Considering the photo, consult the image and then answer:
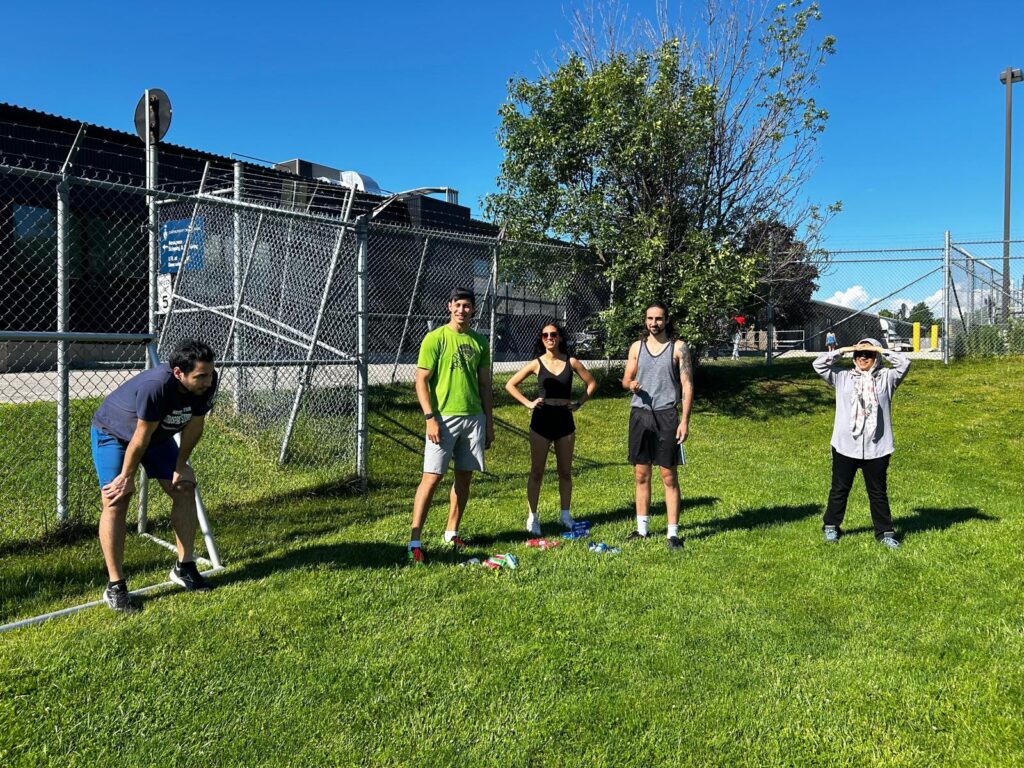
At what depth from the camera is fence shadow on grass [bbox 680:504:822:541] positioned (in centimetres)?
531

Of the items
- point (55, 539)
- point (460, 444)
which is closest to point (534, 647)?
point (460, 444)

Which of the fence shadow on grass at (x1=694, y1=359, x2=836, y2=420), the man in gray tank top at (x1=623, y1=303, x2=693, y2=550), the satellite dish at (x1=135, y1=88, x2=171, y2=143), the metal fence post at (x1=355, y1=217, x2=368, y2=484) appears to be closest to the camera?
the man in gray tank top at (x1=623, y1=303, x2=693, y2=550)

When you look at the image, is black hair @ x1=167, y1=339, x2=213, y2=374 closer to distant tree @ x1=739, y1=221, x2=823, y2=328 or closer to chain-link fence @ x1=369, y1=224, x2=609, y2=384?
chain-link fence @ x1=369, y1=224, x2=609, y2=384

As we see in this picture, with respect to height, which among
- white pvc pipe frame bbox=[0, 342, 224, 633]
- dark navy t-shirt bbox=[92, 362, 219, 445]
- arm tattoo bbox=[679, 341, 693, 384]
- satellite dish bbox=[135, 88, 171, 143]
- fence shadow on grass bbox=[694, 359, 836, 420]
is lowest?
white pvc pipe frame bbox=[0, 342, 224, 633]

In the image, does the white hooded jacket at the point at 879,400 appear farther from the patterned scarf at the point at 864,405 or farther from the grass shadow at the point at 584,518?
the grass shadow at the point at 584,518

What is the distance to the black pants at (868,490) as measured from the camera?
5.01 meters

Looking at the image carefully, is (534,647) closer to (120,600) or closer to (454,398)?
(454,398)

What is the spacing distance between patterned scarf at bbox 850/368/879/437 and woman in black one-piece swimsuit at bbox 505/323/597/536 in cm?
195

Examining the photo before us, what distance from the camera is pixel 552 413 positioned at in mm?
5359

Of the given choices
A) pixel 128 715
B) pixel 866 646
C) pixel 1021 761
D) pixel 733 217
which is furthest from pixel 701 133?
pixel 128 715

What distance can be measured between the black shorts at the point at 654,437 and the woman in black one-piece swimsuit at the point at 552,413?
0.46 metres

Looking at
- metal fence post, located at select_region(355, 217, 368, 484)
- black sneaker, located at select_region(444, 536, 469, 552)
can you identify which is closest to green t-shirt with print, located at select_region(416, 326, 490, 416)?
black sneaker, located at select_region(444, 536, 469, 552)

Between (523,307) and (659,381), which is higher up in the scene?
(523,307)

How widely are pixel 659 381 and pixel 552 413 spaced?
861 mm
